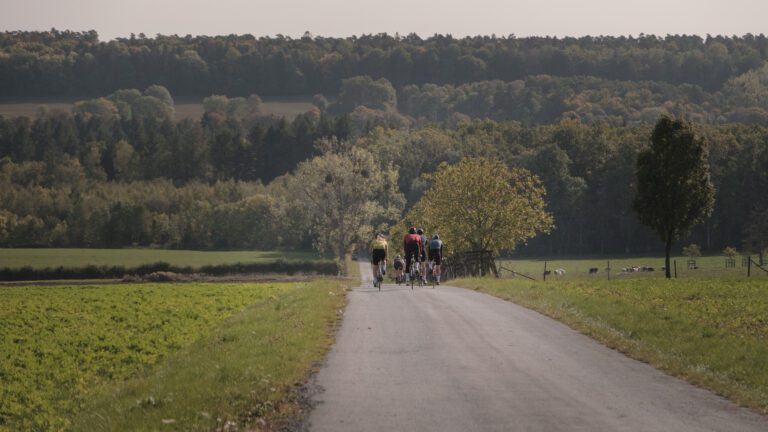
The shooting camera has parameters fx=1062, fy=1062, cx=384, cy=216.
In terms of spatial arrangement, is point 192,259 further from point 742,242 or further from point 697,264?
point 742,242

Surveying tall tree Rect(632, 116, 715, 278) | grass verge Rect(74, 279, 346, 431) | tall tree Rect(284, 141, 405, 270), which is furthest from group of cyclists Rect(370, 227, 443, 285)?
tall tree Rect(284, 141, 405, 270)

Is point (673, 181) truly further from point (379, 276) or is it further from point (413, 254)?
point (379, 276)

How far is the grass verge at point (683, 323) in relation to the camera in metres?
19.0

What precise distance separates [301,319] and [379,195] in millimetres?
105241

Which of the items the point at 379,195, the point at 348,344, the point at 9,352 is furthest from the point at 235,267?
the point at 348,344

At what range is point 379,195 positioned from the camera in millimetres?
131000

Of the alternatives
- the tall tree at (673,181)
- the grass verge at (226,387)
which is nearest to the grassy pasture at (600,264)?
the tall tree at (673,181)

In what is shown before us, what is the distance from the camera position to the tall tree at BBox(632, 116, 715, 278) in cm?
5944

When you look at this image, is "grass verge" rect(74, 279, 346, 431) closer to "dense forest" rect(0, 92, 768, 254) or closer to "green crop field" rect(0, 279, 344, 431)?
"green crop field" rect(0, 279, 344, 431)

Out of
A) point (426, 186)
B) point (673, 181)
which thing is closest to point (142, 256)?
point (426, 186)

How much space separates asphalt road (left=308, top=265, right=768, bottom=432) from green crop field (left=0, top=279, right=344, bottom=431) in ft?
3.33

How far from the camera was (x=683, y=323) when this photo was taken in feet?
83.1

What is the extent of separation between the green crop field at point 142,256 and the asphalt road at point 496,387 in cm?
8302

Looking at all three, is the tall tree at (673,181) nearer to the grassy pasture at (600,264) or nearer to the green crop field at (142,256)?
the grassy pasture at (600,264)
